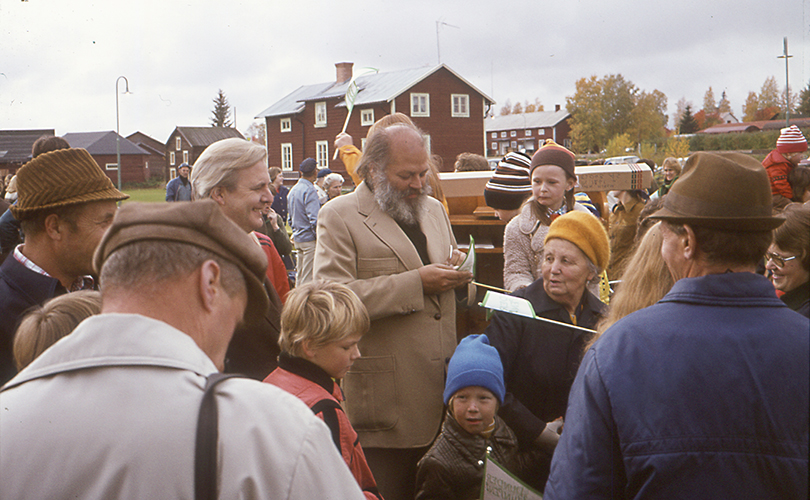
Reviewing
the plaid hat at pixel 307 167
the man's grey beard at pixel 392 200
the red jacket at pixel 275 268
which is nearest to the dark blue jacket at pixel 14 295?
the red jacket at pixel 275 268

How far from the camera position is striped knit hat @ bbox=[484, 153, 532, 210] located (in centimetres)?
485

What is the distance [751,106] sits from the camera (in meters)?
94.3

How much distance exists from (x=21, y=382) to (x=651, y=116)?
64.1 metres

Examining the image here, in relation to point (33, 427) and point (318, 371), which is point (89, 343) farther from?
point (318, 371)

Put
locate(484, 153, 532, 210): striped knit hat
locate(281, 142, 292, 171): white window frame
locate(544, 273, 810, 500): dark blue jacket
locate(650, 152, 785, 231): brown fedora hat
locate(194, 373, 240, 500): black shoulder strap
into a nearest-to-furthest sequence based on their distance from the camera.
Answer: locate(194, 373, 240, 500): black shoulder strap < locate(544, 273, 810, 500): dark blue jacket < locate(650, 152, 785, 231): brown fedora hat < locate(484, 153, 532, 210): striped knit hat < locate(281, 142, 292, 171): white window frame

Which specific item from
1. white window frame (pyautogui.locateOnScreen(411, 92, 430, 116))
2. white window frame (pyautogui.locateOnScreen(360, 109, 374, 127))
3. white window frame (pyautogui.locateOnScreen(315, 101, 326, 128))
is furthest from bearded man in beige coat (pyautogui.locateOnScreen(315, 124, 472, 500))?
white window frame (pyautogui.locateOnScreen(315, 101, 326, 128))

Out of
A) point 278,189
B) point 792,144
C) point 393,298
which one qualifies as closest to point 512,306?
point 393,298

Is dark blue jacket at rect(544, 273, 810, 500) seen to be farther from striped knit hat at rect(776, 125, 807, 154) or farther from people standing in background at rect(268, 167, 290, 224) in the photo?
people standing in background at rect(268, 167, 290, 224)

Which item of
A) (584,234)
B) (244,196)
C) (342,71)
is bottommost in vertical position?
(584,234)

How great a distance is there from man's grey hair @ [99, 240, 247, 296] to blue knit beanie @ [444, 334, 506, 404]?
197 centimetres

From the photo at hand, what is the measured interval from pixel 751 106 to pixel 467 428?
10752 centimetres

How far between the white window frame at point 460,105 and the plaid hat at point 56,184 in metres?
39.9

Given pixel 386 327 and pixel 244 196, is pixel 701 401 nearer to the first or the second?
pixel 386 327

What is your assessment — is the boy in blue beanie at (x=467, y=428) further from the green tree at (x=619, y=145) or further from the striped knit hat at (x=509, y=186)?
the green tree at (x=619, y=145)
